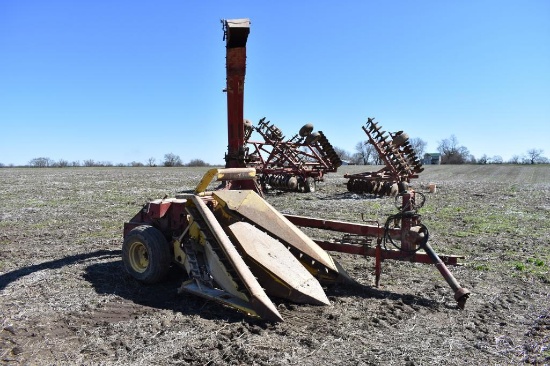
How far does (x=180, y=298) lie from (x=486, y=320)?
3135 millimetres

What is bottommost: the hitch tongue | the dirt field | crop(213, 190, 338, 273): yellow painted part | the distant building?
the dirt field

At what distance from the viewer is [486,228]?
9.76 metres

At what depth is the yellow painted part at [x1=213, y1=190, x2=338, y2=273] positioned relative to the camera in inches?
207

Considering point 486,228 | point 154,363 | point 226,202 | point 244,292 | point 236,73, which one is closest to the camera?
point 154,363

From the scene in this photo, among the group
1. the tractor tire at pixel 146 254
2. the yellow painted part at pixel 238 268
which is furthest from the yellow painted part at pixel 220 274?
the tractor tire at pixel 146 254

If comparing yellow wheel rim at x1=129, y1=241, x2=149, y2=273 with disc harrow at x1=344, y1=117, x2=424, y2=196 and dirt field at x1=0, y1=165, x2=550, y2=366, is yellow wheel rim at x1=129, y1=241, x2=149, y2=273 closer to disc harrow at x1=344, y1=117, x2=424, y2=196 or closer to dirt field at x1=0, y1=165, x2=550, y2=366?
dirt field at x1=0, y1=165, x2=550, y2=366

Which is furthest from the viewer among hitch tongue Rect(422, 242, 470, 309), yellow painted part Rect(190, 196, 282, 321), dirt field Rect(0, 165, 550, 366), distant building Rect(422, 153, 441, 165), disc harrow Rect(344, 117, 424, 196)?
distant building Rect(422, 153, 441, 165)

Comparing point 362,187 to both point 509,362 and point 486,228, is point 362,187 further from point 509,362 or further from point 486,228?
point 509,362

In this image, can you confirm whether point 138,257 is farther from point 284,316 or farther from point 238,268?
point 284,316

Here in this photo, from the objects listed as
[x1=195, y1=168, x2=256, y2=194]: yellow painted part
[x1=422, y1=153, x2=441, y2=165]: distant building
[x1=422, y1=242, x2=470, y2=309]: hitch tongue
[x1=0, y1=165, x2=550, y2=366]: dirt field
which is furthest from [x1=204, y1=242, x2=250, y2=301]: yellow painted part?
[x1=422, y1=153, x2=441, y2=165]: distant building

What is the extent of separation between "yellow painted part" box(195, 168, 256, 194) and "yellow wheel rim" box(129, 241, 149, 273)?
0.98 meters

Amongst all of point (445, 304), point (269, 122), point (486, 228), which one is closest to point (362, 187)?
point (269, 122)

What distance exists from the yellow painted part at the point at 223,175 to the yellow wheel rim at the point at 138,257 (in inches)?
38.4

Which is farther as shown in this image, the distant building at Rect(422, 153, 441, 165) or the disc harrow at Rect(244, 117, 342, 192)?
the distant building at Rect(422, 153, 441, 165)
